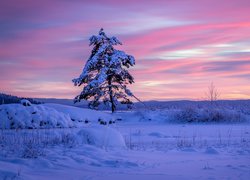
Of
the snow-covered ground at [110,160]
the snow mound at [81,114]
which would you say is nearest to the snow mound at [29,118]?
the snow mound at [81,114]

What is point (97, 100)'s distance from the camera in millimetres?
28969

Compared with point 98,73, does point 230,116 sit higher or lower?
lower

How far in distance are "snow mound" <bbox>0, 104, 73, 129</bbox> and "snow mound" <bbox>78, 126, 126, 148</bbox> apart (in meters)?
7.74

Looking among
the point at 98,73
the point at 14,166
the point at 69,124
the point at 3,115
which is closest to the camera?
the point at 14,166

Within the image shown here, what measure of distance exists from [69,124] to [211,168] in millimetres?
13003

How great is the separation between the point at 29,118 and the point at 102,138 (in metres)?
8.89

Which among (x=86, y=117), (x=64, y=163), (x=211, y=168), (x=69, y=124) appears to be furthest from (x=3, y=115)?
(x=211, y=168)

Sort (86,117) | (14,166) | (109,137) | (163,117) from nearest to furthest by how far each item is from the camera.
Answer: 1. (14,166)
2. (109,137)
3. (86,117)
4. (163,117)

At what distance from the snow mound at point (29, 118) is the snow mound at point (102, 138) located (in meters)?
7.74

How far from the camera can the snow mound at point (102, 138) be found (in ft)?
31.1

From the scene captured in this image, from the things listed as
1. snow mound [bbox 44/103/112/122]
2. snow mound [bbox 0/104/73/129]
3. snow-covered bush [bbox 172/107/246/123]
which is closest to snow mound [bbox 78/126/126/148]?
snow mound [bbox 0/104/73/129]

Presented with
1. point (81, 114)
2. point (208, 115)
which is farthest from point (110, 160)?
point (208, 115)

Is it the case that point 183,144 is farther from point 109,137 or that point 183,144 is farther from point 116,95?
point 116,95

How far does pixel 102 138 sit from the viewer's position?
31.7 ft
